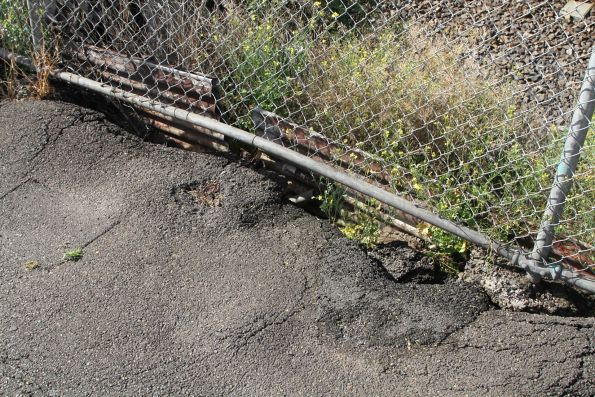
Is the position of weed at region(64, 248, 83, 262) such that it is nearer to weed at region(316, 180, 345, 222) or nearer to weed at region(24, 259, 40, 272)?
weed at region(24, 259, 40, 272)

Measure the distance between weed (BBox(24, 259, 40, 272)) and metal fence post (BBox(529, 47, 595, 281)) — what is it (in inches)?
104

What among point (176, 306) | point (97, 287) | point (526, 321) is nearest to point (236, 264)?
point (176, 306)

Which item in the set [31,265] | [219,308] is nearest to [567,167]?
[219,308]

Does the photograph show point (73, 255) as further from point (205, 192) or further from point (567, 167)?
point (567, 167)

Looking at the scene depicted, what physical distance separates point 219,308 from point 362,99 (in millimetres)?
1862

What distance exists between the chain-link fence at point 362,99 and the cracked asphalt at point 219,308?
0.41m

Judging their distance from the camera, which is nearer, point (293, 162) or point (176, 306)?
point (176, 306)

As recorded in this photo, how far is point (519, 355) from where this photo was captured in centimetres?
369

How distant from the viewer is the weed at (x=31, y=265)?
13.8ft

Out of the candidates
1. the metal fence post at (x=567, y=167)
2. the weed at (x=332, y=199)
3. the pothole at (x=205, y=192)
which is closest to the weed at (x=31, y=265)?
the pothole at (x=205, y=192)

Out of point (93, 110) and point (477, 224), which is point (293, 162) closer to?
point (477, 224)

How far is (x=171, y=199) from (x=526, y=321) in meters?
2.16

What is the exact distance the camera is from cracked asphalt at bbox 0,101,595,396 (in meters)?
3.58

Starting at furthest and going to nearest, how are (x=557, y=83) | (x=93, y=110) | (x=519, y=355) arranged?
(x=557, y=83) < (x=93, y=110) < (x=519, y=355)
